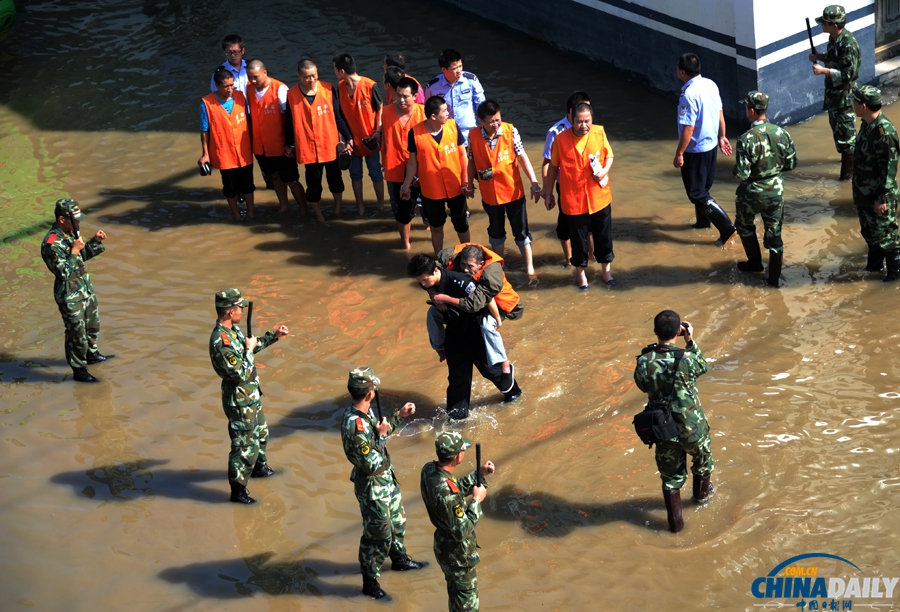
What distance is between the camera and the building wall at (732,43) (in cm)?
1206

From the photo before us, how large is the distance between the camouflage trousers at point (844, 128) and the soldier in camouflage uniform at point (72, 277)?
8023 mm

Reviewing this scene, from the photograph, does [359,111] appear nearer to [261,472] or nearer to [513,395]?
[513,395]

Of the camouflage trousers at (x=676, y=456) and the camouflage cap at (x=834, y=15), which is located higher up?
the camouflage cap at (x=834, y=15)

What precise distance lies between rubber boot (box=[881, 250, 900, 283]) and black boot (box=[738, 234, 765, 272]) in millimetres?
1154

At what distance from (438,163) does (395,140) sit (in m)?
0.93

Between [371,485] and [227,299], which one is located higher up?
[227,299]

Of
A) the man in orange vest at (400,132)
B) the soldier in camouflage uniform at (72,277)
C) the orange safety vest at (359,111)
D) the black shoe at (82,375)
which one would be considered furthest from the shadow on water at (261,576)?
the orange safety vest at (359,111)

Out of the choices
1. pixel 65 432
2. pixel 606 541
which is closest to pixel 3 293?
pixel 65 432

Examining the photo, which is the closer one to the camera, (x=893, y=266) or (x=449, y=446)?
(x=449, y=446)

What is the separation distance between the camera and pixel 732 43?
12.3m

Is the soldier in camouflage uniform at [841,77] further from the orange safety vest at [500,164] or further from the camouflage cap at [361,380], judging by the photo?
the camouflage cap at [361,380]

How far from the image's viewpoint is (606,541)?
6.73 m

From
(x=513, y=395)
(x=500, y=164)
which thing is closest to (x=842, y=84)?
(x=500, y=164)

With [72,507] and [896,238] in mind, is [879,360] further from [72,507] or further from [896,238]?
[72,507]
